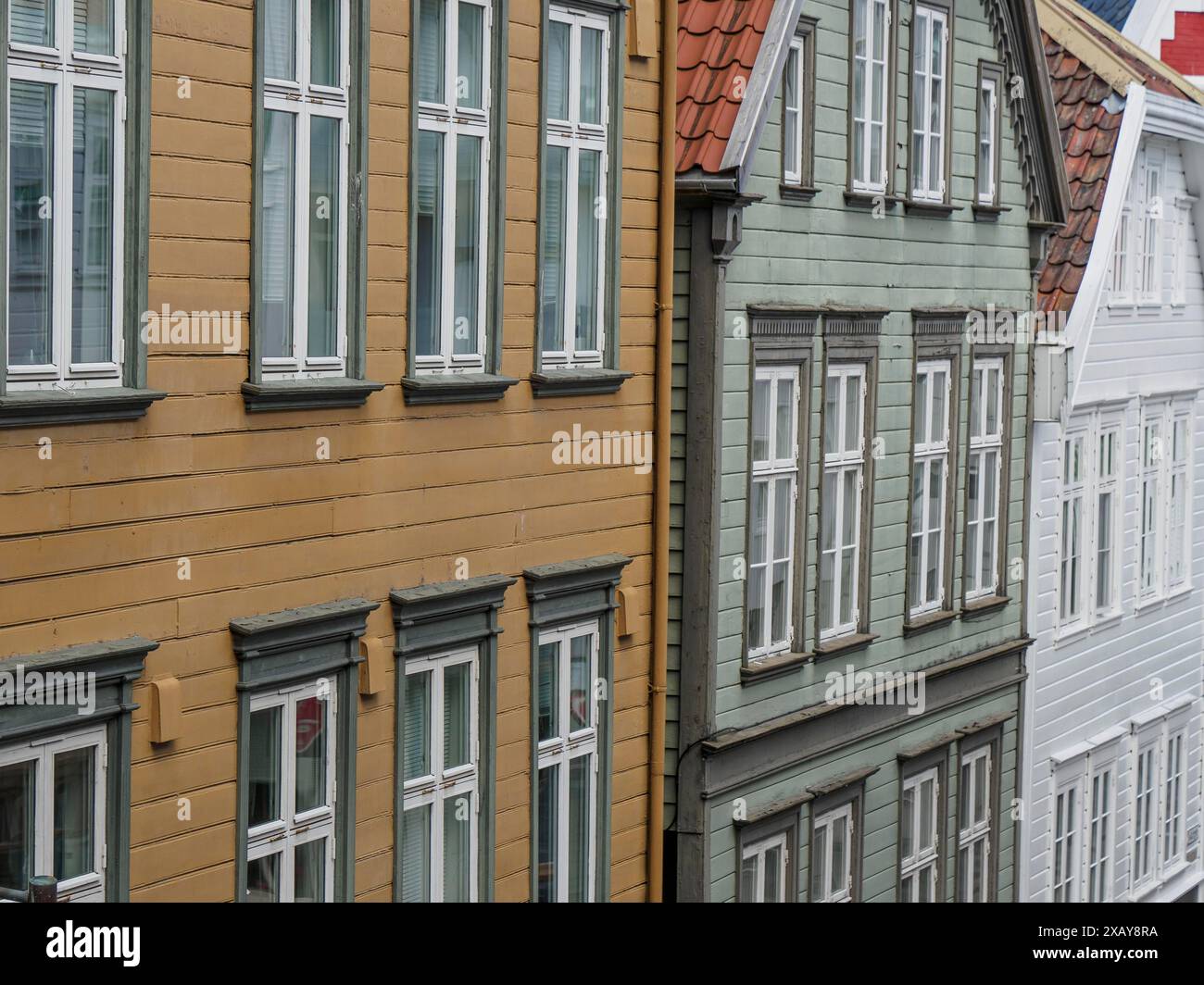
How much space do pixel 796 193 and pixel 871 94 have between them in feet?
5.86

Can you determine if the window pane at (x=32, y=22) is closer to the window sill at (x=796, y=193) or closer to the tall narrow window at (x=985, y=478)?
the window sill at (x=796, y=193)

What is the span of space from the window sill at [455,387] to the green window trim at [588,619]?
1.15m

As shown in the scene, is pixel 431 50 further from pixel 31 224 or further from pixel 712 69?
pixel 712 69

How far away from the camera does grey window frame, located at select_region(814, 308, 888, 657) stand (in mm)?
15406

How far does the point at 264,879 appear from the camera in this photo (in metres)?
9.80

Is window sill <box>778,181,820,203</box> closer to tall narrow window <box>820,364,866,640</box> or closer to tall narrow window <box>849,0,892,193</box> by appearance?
tall narrow window <box>849,0,892,193</box>

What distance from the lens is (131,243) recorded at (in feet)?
28.6

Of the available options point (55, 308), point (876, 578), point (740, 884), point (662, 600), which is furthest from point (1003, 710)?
point (55, 308)

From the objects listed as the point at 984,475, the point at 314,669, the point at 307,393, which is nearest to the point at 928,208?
the point at 984,475

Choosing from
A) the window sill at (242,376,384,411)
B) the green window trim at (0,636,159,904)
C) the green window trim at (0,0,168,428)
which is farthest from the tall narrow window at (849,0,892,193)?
the green window trim at (0,636,159,904)

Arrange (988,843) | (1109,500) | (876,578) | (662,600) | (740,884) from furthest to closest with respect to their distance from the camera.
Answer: (1109,500), (988,843), (876,578), (740,884), (662,600)

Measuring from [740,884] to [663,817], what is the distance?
108 centimetres

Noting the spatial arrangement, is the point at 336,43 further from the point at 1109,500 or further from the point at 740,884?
the point at 1109,500

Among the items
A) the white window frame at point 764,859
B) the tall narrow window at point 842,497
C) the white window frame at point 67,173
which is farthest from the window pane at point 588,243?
the white window frame at point 764,859
